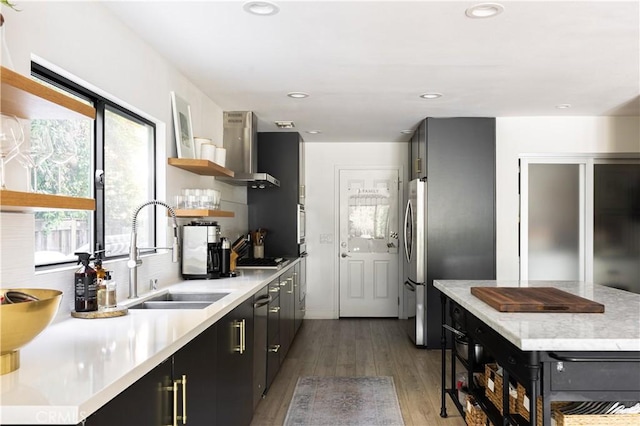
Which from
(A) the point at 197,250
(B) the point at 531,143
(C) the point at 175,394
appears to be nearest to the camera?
(C) the point at 175,394

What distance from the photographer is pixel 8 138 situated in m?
1.52

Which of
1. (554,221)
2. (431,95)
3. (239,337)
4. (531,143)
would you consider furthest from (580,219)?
(239,337)

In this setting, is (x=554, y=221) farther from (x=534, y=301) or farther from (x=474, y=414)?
(x=534, y=301)

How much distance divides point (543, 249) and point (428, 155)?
162 centimetres

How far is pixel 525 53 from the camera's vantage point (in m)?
3.19

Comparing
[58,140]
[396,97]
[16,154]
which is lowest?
[16,154]

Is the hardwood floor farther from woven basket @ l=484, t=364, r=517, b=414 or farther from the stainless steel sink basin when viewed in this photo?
the stainless steel sink basin

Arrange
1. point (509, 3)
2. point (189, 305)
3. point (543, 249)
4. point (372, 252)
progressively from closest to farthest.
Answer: point (509, 3) → point (189, 305) → point (543, 249) → point (372, 252)

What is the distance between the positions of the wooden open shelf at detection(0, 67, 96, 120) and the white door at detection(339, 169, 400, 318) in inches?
207

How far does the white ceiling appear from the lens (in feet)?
8.39

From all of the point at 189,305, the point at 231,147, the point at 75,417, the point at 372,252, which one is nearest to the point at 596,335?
the point at 75,417

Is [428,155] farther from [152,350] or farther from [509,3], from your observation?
[152,350]

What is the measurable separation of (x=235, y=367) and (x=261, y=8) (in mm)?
1853

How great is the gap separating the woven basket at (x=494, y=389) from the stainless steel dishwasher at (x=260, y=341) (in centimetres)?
139
